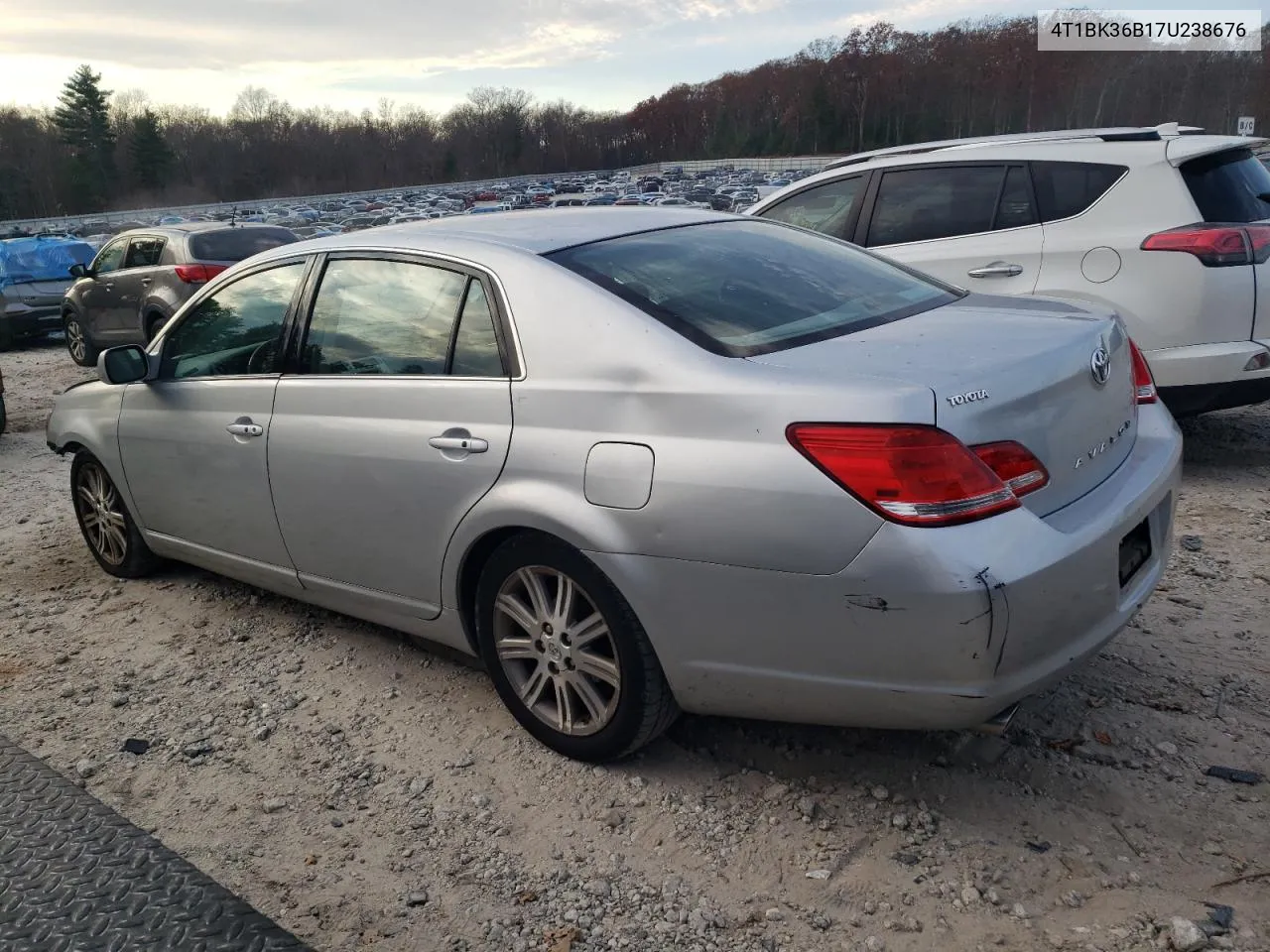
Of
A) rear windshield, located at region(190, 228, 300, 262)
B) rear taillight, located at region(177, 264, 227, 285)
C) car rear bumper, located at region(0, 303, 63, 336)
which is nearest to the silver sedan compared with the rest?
rear taillight, located at region(177, 264, 227, 285)

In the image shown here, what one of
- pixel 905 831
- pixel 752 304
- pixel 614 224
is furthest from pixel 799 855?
pixel 614 224

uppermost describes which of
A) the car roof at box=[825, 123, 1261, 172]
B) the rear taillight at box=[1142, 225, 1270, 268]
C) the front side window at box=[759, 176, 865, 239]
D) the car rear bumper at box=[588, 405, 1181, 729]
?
the car roof at box=[825, 123, 1261, 172]

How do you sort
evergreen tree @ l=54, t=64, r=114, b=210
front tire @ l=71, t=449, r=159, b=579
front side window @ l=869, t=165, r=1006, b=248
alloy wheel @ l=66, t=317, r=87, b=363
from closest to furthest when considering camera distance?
front tire @ l=71, t=449, r=159, b=579
front side window @ l=869, t=165, r=1006, b=248
alloy wheel @ l=66, t=317, r=87, b=363
evergreen tree @ l=54, t=64, r=114, b=210

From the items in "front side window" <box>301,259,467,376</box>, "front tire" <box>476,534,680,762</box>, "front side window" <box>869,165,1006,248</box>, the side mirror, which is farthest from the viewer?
"front side window" <box>869,165,1006,248</box>

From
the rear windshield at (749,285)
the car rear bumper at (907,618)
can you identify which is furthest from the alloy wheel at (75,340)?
the car rear bumper at (907,618)

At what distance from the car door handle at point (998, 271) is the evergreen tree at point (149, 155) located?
11387 cm

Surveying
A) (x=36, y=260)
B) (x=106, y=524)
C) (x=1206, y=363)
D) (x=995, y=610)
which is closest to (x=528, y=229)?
(x=995, y=610)

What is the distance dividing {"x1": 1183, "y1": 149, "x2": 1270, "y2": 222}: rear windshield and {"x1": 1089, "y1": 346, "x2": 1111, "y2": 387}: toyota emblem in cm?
295

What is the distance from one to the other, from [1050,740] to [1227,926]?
0.82 metres

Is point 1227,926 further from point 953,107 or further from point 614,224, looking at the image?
point 953,107

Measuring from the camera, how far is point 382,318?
11.6ft

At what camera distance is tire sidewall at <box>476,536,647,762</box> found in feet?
9.18

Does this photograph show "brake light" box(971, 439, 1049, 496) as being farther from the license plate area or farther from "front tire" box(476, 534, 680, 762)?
"front tire" box(476, 534, 680, 762)

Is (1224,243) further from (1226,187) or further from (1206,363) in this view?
(1206,363)
